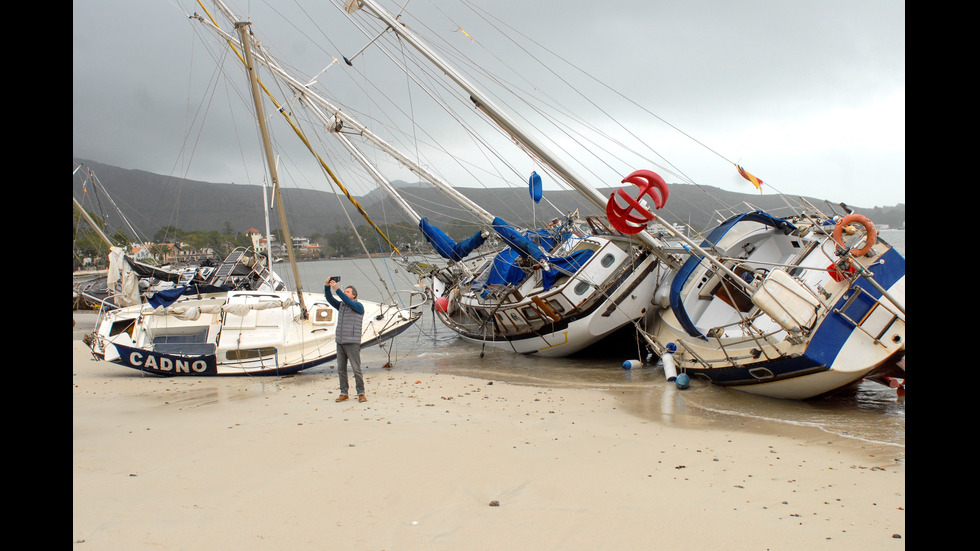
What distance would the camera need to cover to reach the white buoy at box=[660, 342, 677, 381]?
13016 mm

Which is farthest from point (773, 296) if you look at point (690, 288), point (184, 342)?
point (184, 342)

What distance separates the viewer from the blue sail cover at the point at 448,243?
19.5 metres

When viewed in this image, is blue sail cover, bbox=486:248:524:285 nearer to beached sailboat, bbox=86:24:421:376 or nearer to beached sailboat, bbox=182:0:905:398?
beached sailboat, bbox=182:0:905:398

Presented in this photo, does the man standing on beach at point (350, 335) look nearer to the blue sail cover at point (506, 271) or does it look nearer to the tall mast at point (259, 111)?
the tall mast at point (259, 111)

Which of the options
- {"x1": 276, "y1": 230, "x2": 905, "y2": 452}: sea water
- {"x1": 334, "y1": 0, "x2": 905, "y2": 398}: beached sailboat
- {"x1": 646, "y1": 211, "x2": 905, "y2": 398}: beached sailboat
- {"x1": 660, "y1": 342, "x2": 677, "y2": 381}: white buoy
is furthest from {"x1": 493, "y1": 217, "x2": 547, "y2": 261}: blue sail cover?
{"x1": 646, "y1": 211, "x2": 905, "y2": 398}: beached sailboat

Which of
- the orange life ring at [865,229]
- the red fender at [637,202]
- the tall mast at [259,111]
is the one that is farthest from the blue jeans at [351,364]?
the orange life ring at [865,229]

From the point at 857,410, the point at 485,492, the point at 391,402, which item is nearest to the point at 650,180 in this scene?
the point at 857,410

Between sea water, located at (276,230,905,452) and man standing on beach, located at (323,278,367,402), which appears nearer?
sea water, located at (276,230,905,452)

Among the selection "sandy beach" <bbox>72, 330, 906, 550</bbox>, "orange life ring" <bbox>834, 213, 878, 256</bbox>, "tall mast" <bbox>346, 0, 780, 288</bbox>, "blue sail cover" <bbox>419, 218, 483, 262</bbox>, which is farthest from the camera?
"blue sail cover" <bbox>419, 218, 483, 262</bbox>

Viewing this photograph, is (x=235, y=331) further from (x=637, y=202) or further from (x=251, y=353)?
(x=637, y=202)

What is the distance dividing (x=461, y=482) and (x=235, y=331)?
1162 cm

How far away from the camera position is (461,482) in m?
5.61

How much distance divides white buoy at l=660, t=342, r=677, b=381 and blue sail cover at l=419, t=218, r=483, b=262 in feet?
25.8

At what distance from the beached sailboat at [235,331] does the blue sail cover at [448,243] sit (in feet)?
11.5
